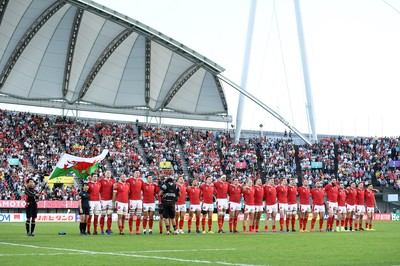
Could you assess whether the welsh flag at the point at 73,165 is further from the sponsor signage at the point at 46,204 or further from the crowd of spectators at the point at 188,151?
the crowd of spectators at the point at 188,151

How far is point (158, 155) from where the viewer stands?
2650 inches

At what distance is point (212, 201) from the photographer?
3112 cm

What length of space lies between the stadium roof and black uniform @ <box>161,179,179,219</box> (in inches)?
1080

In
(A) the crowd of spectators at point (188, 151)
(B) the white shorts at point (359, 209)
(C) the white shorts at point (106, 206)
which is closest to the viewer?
(C) the white shorts at point (106, 206)

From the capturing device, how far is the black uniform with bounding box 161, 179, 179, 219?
28281 millimetres

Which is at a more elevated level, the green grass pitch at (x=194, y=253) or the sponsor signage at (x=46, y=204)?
the sponsor signage at (x=46, y=204)

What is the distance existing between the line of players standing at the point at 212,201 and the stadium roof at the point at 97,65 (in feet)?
86.3

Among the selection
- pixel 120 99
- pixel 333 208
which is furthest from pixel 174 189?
pixel 120 99

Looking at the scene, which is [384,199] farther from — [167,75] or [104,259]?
[104,259]

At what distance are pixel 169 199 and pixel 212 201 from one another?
341 centimetres

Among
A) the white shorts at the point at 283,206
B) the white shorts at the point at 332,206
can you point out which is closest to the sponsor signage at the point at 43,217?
the white shorts at the point at 283,206

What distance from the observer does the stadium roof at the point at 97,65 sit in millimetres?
57906

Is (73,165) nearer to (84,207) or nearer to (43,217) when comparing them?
(84,207)

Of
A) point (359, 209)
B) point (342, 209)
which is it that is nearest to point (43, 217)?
point (342, 209)
